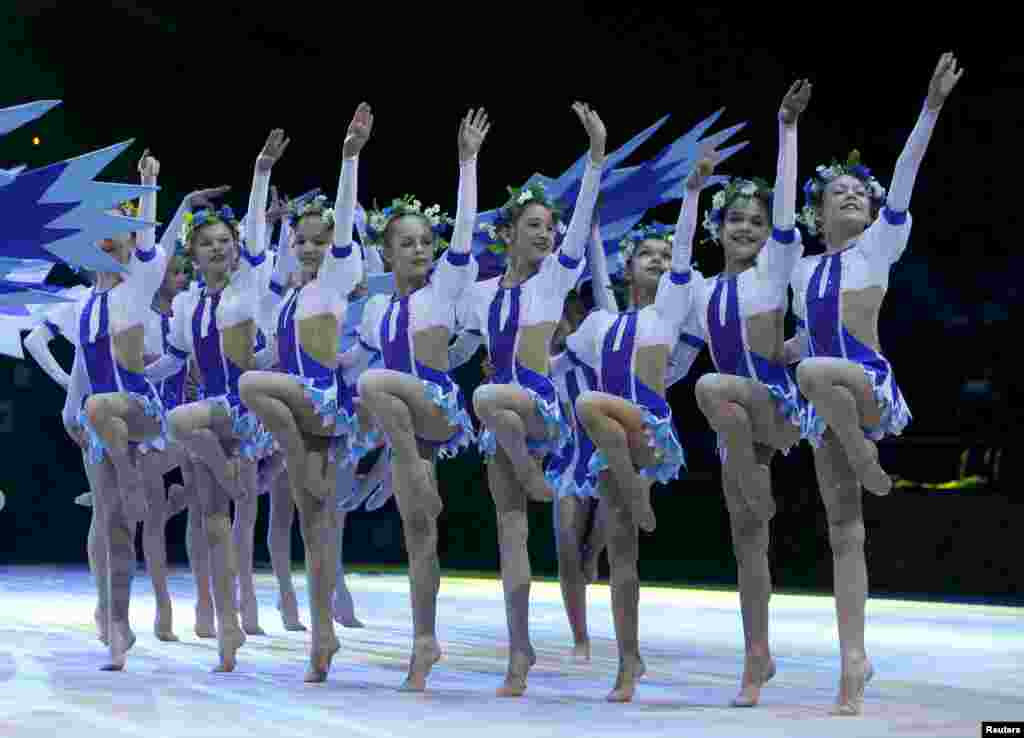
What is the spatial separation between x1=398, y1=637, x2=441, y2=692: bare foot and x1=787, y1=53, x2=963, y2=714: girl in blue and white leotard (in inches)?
53.0

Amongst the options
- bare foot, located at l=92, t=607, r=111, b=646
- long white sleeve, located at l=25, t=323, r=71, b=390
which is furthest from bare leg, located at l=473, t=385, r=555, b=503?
long white sleeve, located at l=25, t=323, r=71, b=390

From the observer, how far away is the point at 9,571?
1209cm

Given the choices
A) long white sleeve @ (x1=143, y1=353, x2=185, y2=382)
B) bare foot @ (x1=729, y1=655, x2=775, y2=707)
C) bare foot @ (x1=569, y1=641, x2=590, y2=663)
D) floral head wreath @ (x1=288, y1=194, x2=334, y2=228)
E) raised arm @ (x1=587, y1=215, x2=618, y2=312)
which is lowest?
bare foot @ (x1=569, y1=641, x2=590, y2=663)

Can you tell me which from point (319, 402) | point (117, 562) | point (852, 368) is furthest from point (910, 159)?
point (117, 562)

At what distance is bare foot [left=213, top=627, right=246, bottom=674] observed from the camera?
6.05m

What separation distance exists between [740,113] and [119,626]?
5853 mm

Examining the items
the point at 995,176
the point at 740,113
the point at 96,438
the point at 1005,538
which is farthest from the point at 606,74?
the point at 96,438

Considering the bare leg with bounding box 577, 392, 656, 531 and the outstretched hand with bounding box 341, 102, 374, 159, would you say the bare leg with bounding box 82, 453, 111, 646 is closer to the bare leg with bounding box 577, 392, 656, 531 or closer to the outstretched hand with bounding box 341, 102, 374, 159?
the outstretched hand with bounding box 341, 102, 374, 159

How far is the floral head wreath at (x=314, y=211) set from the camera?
668 centimetres

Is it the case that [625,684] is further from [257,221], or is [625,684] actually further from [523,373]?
[257,221]

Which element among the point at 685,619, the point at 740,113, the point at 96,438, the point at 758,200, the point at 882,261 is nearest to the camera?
the point at 882,261

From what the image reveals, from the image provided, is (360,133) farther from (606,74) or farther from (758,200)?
(606,74)

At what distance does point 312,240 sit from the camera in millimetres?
6695

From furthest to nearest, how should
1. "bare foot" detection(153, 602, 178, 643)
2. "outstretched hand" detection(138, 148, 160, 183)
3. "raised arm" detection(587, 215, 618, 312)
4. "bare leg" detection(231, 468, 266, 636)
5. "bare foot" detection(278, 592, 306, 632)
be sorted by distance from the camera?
"bare foot" detection(278, 592, 306, 632)
"bare leg" detection(231, 468, 266, 636)
"bare foot" detection(153, 602, 178, 643)
"outstretched hand" detection(138, 148, 160, 183)
"raised arm" detection(587, 215, 618, 312)
